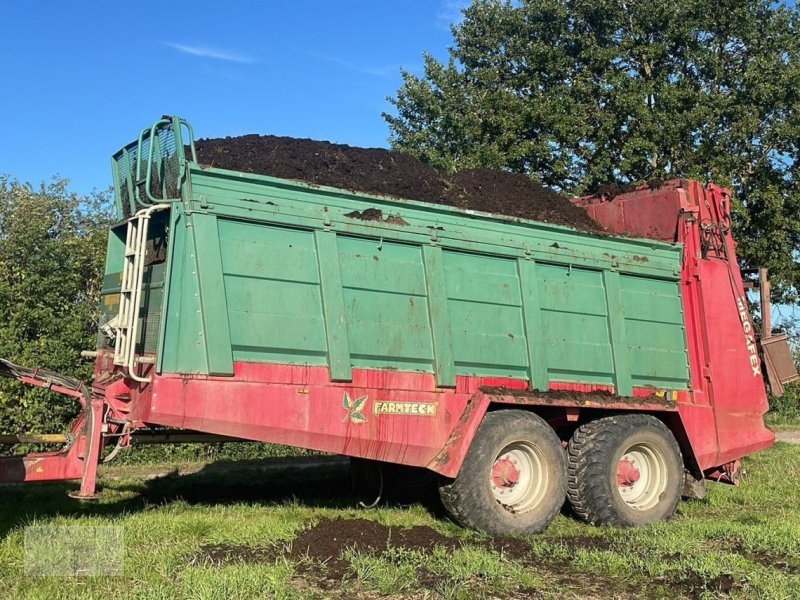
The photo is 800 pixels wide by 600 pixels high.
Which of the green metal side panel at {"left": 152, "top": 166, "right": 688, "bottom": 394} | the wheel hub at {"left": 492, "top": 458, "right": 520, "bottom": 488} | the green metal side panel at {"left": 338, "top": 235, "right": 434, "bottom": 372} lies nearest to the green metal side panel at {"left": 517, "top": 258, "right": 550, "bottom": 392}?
the green metal side panel at {"left": 152, "top": 166, "right": 688, "bottom": 394}

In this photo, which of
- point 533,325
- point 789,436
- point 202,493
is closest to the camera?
point 533,325

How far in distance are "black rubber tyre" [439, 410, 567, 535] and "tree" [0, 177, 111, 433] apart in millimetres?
6555

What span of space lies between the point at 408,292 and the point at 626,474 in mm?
2869

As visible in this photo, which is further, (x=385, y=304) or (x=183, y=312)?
(x=385, y=304)

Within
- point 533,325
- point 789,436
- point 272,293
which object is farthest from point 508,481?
point 789,436

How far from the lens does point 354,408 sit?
5.37 metres

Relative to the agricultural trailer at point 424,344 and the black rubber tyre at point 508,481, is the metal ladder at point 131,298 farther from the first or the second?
the black rubber tyre at point 508,481

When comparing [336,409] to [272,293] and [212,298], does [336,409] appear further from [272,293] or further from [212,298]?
[212,298]

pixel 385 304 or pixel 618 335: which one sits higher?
pixel 385 304

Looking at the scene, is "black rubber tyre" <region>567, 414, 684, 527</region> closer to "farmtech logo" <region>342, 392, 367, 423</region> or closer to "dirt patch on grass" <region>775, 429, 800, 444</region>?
"farmtech logo" <region>342, 392, 367, 423</region>

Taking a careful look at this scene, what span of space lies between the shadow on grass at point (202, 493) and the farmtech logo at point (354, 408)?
1667 millimetres

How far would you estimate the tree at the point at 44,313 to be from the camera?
9.91 m

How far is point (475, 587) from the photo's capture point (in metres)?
4.35

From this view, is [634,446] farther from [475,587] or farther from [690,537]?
[475,587]
